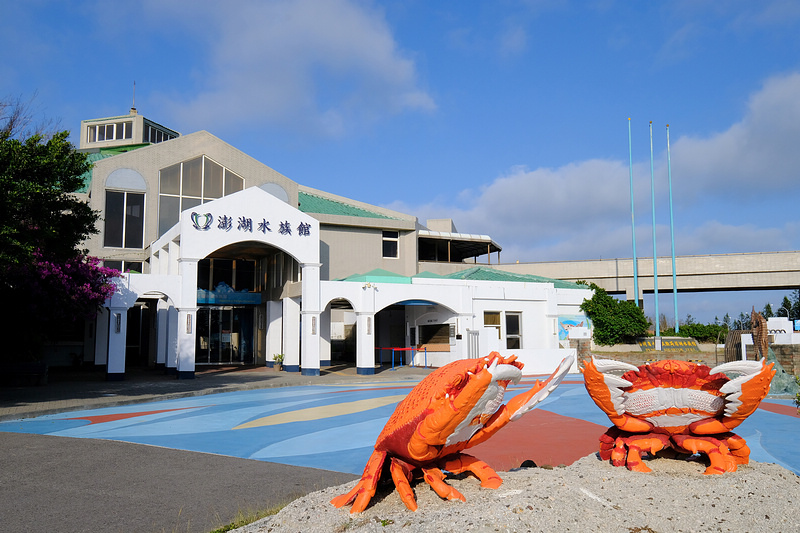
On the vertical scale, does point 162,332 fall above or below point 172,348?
above

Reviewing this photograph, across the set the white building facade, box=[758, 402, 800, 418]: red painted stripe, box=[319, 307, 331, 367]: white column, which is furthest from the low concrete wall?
box=[319, 307, 331, 367]: white column

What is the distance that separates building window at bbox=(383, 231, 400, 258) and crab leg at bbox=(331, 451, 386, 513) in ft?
91.6

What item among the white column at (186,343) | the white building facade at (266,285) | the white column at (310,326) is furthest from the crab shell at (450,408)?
the white column at (310,326)

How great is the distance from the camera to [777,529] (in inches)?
173

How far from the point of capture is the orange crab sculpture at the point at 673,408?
571cm

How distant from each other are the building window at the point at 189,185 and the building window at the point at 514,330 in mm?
14938

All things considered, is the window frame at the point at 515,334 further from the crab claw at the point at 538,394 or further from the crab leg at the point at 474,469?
the crab claw at the point at 538,394

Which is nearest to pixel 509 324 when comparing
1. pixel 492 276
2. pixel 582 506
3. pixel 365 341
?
pixel 492 276

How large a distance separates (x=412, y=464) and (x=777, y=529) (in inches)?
111

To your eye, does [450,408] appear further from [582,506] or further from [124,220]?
[124,220]

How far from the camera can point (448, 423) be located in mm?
4227

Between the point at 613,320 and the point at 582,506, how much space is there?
27.4 metres

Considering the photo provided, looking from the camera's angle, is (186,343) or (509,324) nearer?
(186,343)

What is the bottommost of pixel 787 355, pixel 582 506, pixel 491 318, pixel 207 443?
pixel 207 443
